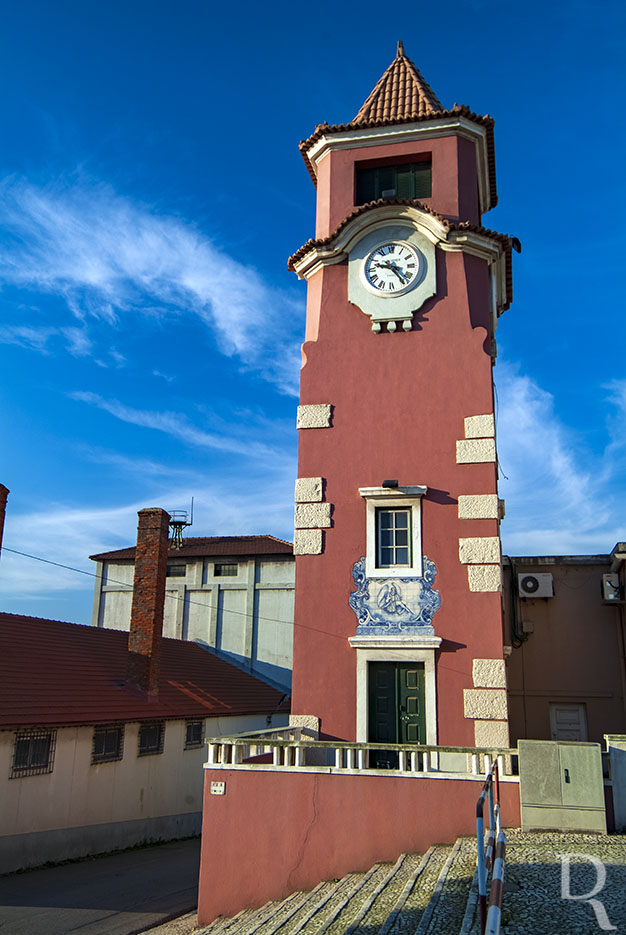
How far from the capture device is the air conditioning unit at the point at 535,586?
20.8 meters

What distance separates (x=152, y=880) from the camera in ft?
54.9

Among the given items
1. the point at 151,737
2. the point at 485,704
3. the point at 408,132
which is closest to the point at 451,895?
the point at 485,704

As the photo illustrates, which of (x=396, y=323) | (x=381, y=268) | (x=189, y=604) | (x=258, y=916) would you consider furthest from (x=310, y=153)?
(x=189, y=604)

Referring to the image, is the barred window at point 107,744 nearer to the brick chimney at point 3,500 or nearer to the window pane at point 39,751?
the window pane at point 39,751

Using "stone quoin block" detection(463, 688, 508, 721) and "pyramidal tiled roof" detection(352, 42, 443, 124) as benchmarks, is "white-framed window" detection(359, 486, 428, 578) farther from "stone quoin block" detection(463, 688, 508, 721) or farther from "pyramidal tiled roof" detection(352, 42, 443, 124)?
"pyramidal tiled roof" detection(352, 42, 443, 124)

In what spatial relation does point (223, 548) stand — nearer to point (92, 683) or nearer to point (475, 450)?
point (92, 683)

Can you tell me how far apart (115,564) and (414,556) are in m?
23.5

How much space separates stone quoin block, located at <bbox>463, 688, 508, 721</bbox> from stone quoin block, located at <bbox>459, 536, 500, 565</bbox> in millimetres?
2432

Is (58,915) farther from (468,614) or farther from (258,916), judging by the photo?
(468,614)

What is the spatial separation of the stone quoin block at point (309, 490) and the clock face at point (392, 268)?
4.51 metres

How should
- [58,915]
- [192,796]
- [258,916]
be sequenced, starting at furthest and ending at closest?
[192,796] < [58,915] < [258,916]

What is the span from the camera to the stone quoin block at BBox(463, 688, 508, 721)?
46.2 feet

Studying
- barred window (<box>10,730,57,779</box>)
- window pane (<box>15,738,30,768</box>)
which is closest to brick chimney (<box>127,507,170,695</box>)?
barred window (<box>10,730,57,779</box>)

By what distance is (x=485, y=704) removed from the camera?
14.1 metres
